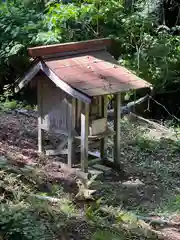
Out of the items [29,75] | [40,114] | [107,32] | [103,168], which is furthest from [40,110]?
[107,32]

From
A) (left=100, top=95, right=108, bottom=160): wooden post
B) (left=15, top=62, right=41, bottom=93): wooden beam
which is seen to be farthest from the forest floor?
(left=15, top=62, right=41, bottom=93): wooden beam

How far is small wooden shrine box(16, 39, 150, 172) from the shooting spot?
6.40m

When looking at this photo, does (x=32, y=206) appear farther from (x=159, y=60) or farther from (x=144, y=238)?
(x=159, y=60)

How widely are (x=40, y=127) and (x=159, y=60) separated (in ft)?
15.6

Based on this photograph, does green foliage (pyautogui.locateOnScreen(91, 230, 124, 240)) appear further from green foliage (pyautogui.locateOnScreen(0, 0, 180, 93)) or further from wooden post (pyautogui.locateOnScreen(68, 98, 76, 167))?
green foliage (pyautogui.locateOnScreen(0, 0, 180, 93))

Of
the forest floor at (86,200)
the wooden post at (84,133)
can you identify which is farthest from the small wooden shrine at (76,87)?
the forest floor at (86,200)

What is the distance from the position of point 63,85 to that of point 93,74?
1.77 feet

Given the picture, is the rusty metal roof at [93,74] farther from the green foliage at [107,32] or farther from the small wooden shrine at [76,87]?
the green foliage at [107,32]

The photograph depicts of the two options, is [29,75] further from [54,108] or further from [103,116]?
[103,116]

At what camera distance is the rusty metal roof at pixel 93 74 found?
20.8 ft

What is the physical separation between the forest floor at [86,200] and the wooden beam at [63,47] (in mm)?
1544

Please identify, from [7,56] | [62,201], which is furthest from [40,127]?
[7,56]

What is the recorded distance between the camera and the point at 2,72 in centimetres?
1199

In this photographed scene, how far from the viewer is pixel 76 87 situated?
6.23 meters
